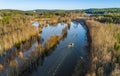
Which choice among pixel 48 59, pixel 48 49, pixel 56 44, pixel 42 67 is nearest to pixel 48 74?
pixel 42 67

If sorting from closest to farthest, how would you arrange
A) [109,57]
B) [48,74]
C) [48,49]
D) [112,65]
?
[112,65]
[109,57]
[48,74]
[48,49]

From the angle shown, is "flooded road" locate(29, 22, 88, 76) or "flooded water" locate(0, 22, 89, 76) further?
"flooded road" locate(29, 22, 88, 76)

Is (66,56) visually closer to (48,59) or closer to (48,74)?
(48,59)

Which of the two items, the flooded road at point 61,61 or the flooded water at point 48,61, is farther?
the flooded road at point 61,61

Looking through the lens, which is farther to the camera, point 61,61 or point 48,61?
point 48,61

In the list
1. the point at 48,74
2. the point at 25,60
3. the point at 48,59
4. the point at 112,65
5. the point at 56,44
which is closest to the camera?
the point at 112,65

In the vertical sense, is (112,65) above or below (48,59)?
above

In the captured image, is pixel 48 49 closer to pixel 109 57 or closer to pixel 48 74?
pixel 48 74

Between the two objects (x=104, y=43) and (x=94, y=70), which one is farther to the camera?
(x=104, y=43)

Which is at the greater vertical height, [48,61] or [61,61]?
[61,61]
